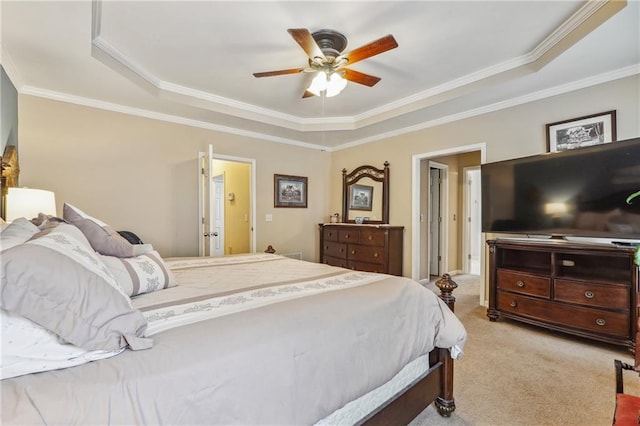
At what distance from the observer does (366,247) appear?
4.48 meters

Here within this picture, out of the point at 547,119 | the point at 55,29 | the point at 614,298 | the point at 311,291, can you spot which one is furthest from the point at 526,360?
the point at 55,29

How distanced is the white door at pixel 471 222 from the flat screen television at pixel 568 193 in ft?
8.68

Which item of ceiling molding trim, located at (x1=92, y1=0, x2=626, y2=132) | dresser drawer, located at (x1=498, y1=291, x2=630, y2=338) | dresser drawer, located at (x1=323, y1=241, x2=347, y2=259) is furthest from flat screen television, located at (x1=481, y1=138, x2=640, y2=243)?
dresser drawer, located at (x1=323, y1=241, x2=347, y2=259)

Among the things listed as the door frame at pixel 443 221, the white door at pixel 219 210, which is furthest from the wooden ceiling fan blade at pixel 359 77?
the white door at pixel 219 210

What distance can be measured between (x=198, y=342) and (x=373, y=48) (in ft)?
7.00

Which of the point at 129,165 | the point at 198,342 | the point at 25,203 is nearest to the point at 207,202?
the point at 129,165

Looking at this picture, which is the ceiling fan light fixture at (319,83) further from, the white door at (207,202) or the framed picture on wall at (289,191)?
the framed picture on wall at (289,191)

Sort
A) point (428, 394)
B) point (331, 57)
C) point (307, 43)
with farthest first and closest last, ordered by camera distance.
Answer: point (331, 57) → point (307, 43) → point (428, 394)

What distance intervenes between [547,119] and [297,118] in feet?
10.2

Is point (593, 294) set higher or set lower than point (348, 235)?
lower

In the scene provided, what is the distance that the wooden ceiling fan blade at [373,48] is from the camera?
198 cm

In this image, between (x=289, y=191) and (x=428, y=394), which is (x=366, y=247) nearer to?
(x=289, y=191)

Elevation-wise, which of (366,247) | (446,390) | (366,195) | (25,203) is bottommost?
(446,390)

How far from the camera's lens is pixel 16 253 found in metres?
0.77
